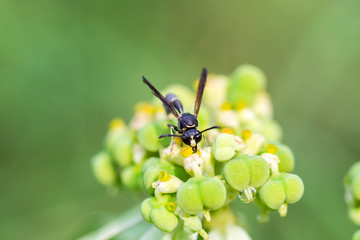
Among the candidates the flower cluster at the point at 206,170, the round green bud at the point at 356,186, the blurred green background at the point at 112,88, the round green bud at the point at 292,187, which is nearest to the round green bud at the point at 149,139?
the flower cluster at the point at 206,170

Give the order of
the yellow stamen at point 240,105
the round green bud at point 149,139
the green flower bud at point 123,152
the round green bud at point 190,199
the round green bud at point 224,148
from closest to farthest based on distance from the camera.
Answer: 1. the round green bud at point 190,199
2. the round green bud at point 224,148
3. the round green bud at point 149,139
4. the green flower bud at point 123,152
5. the yellow stamen at point 240,105

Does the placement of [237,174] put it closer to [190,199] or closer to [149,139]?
[190,199]

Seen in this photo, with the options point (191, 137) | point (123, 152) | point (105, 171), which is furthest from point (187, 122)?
point (105, 171)

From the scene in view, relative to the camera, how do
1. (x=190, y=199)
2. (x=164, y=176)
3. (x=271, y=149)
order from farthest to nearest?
(x=271, y=149) < (x=164, y=176) < (x=190, y=199)

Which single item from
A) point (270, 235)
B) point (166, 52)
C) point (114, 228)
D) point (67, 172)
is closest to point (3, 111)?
point (67, 172)

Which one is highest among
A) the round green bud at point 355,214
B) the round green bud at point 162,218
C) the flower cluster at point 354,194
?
the round green bud at point 162,218

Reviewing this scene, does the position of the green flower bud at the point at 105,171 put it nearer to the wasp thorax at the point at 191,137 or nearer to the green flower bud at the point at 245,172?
the wasp thorax at the point at 191,137
